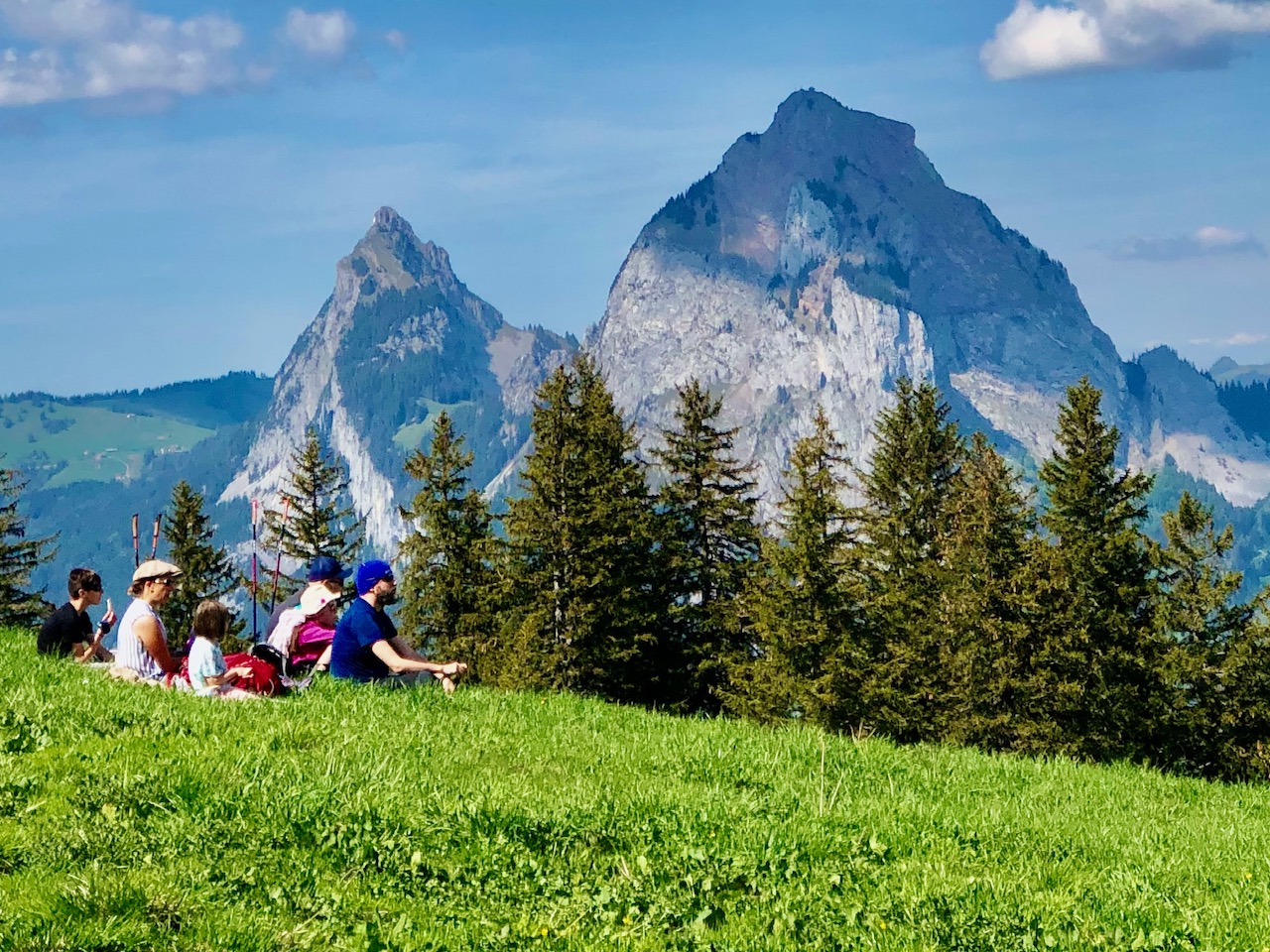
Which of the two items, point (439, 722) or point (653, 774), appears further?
point (439, 722)

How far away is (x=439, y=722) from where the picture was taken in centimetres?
1107

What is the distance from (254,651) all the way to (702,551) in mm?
34881

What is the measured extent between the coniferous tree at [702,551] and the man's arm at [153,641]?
3166 centimetres

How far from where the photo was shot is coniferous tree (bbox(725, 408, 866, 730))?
40.8 meters

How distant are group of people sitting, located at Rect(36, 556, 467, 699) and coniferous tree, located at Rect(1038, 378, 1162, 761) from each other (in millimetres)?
28815

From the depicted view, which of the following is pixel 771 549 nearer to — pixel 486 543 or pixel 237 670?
pixel 486 543

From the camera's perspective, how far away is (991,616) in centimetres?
4150

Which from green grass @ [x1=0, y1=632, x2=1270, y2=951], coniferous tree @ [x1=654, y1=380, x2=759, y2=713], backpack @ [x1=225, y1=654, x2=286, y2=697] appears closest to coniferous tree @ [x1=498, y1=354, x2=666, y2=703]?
coniferous tree @ [x1=654, y1=380, x2=759, y2=713]

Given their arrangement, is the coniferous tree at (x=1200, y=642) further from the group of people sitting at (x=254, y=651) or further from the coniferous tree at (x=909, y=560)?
the group of people sitting at (x=254, y=651)

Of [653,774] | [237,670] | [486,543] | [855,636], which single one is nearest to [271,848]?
[653,774]

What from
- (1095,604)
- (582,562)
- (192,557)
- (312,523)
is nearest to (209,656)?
(582,562)

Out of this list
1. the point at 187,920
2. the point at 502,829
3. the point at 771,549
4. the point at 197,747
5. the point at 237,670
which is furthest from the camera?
the point at 771,549

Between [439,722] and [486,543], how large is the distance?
124ft

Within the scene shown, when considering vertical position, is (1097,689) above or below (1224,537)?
below
